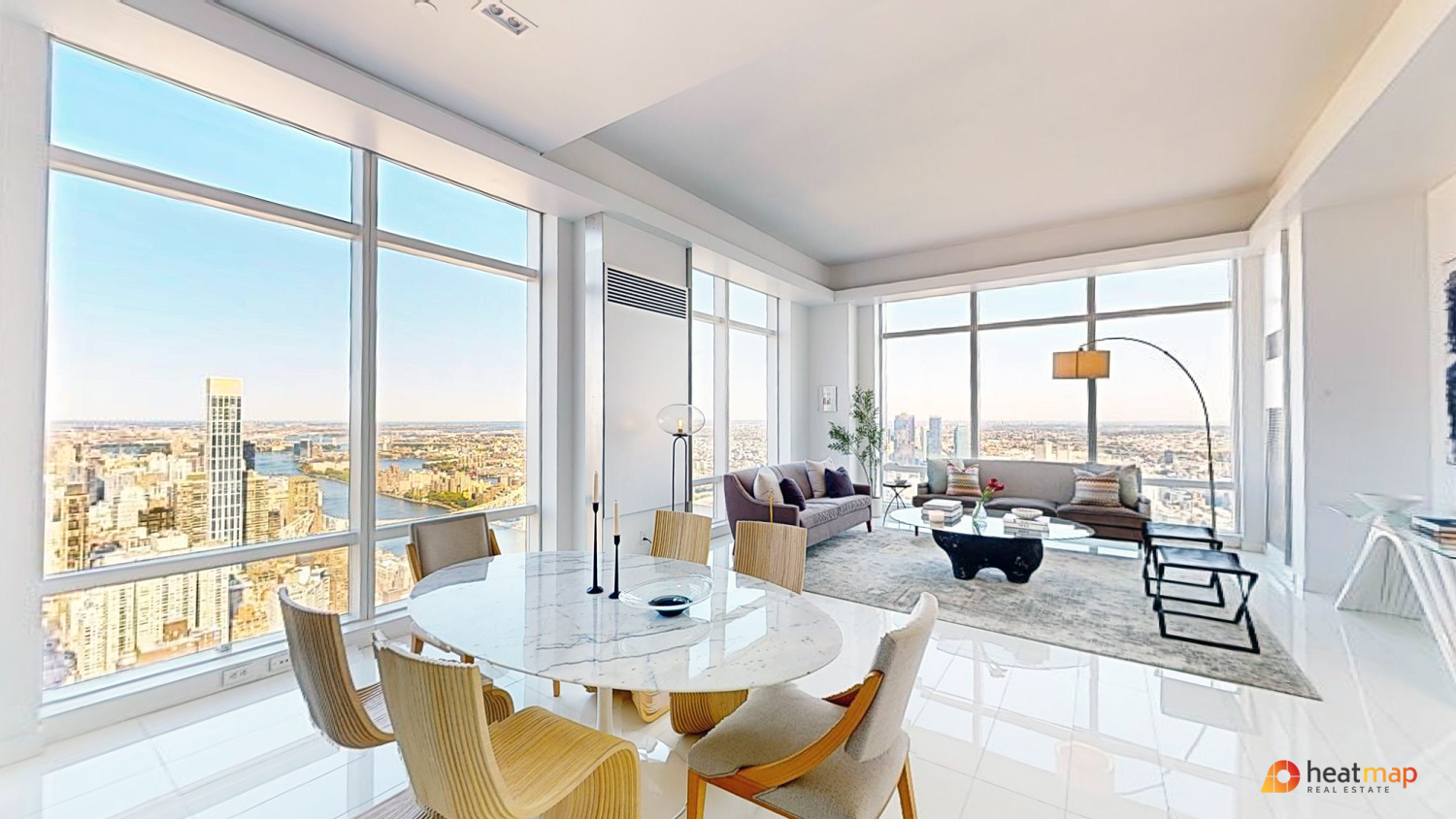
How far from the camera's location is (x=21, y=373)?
2.25m

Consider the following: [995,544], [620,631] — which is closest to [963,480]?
[995,544]

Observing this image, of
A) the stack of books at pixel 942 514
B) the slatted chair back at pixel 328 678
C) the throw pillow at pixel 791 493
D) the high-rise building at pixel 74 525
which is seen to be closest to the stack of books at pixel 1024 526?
the stack of books at pixel 942 514

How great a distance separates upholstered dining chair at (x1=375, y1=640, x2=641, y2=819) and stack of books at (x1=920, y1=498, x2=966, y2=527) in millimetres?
3649

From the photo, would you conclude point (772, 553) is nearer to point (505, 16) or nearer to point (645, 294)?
point (505, 16)

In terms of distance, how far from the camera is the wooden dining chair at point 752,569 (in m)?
2.38

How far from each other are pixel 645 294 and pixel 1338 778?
15.0 feet

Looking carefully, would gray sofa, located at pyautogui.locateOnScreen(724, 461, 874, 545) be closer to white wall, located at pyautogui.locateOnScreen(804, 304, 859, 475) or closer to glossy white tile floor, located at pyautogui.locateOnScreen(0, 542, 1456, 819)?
white wall, located at pyautogui.locateOnScreen(804, 304, 859, 475)

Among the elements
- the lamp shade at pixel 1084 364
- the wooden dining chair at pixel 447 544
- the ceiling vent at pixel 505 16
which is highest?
the ceiling vent at pixel 505 16

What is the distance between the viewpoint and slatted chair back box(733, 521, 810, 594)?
2480mm

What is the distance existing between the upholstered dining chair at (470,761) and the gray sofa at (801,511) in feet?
9.95

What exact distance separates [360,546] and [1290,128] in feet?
22.5

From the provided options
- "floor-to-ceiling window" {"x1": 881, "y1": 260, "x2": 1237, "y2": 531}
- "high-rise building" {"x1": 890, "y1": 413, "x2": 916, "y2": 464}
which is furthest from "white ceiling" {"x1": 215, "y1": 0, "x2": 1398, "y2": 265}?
"high-rise building" {"x1": 890, "y1": 413, "x2": 916, "y2": 464}

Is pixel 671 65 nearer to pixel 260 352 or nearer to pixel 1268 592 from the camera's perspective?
pixel 260 352

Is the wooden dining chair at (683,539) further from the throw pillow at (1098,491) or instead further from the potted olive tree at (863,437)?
the potted olive tree at (863,437)
